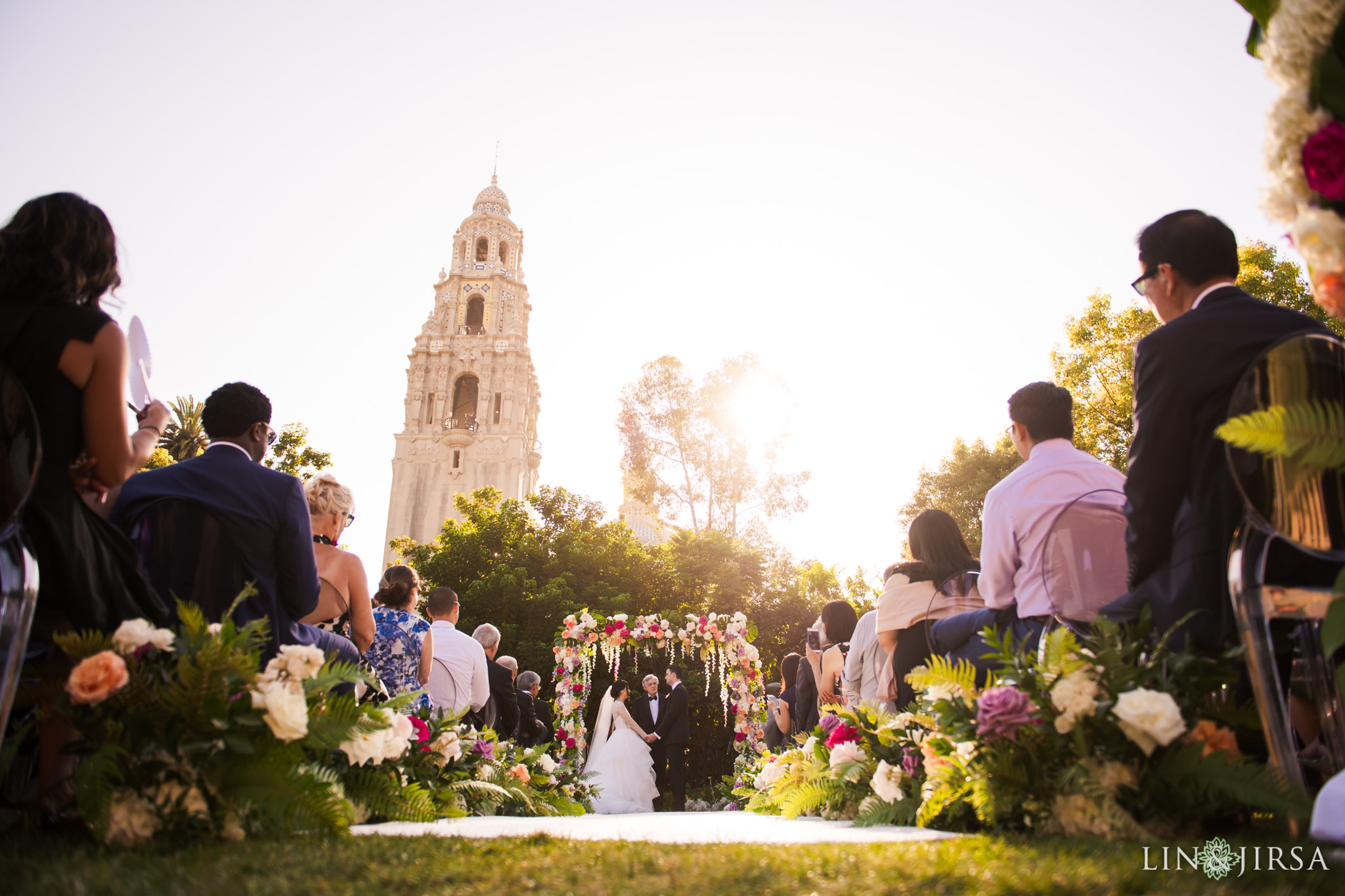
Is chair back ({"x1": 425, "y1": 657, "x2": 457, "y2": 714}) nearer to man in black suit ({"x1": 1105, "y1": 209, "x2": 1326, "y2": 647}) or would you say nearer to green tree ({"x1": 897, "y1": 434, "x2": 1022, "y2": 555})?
man in black suit ({"x1": 1105, "y1": 209, "x2": 1326, "y2": 647})

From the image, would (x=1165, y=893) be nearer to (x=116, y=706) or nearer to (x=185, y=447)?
(x=116, y=706)

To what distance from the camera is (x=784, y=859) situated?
2117 millimetres

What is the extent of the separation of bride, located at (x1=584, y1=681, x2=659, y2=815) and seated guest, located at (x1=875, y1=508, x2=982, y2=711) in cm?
975

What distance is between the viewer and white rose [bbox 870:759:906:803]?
153 inches

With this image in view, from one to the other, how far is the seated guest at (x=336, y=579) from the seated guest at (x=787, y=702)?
6.26m

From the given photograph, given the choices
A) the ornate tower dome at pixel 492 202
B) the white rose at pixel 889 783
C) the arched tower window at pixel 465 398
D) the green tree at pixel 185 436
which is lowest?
the white rose at pixel 889 783

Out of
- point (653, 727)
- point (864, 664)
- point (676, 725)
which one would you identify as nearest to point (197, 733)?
point (864, 664)

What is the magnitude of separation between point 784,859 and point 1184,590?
154cm

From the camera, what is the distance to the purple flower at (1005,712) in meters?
2.66


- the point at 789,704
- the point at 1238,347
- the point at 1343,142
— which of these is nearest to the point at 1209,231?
the point at 1238,347

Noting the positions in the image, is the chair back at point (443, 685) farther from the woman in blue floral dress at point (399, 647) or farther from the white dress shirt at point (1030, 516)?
the white dress shirt at point (1030, 516)

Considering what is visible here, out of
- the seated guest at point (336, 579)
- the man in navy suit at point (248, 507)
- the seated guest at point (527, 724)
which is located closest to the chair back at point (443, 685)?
the seated guest at point (336, 579)

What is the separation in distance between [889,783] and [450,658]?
4747 mm

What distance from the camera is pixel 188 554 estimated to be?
3570mm
